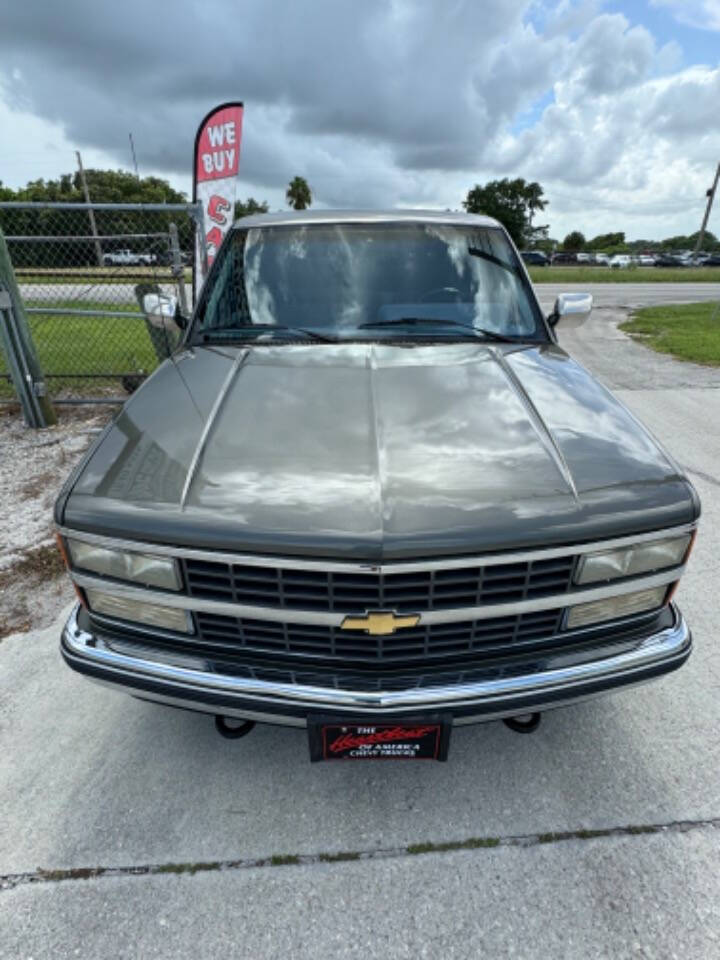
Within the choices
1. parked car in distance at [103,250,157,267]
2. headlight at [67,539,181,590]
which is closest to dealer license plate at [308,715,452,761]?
headlight at [67,539,181,590]

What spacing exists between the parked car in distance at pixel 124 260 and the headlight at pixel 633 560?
6223mm

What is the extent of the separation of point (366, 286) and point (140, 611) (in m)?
1.87

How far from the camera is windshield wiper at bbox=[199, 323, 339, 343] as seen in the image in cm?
251

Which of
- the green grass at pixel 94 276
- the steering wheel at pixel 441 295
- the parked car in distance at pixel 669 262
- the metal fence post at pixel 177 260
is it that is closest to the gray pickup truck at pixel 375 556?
the steering wheel at pixel 441 295

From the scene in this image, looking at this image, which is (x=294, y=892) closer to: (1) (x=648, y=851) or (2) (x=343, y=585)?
(2) (x=343, y=585)

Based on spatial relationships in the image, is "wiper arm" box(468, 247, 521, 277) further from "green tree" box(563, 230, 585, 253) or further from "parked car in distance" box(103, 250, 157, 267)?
"green tree" box(563, 230, 585, 253)

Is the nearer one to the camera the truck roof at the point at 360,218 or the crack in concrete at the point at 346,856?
the crack in concrete at the point at 346,856

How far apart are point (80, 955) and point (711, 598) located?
3006 mm

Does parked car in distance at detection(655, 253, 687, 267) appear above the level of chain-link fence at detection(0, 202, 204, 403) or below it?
below

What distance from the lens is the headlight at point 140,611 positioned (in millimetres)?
1609

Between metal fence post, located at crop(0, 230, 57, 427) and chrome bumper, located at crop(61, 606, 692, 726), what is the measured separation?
4185 millimetres

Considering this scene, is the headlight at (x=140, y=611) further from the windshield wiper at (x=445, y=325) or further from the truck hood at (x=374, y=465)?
the windshield wiper at (x=445, y=325)

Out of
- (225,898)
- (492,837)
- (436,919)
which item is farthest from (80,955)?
(492,837)

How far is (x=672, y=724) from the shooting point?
2.16 metres
